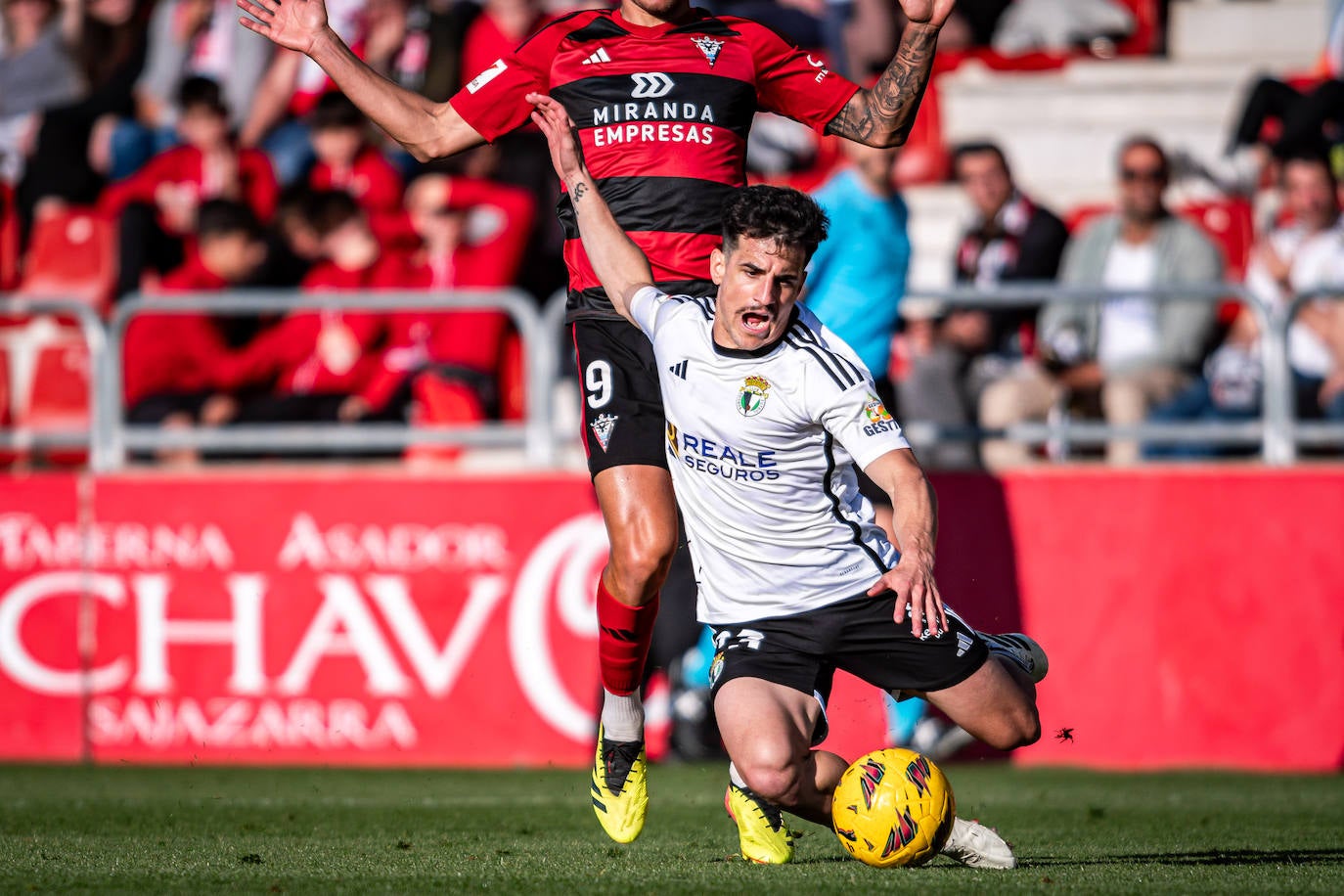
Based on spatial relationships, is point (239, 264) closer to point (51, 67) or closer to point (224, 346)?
point (224, 346)

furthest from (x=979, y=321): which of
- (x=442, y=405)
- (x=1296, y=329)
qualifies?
(x=442, y=405)

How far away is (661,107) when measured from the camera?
6.20 metres

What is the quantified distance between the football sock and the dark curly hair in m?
1.43

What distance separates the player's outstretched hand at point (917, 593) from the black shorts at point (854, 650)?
26.7 inches

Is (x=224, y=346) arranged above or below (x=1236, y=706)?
above

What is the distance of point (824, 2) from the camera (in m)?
13.9

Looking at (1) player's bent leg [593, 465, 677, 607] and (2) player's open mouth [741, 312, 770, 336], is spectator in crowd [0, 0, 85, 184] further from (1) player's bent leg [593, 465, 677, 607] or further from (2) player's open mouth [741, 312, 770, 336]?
(2) player's open mouth [741, 312, 770, 336]

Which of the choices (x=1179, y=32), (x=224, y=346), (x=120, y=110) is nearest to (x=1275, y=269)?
(x=1179, y=32)

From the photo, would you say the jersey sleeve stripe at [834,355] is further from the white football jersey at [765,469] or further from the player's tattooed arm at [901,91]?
the player's tattooed arm at [901,91]

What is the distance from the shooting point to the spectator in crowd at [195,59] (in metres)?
14.5

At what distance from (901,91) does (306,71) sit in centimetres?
931

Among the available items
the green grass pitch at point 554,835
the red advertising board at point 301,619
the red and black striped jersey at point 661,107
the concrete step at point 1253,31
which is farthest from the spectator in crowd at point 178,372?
the concrete step at point 1253,31

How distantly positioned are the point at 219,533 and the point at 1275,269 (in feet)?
20.5

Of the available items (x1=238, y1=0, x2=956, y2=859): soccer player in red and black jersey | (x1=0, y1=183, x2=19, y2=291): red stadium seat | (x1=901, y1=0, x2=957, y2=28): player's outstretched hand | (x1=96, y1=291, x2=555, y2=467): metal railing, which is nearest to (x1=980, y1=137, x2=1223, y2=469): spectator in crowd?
A: (x1=96, y1=291, x2=555, y2=467): metal railing
